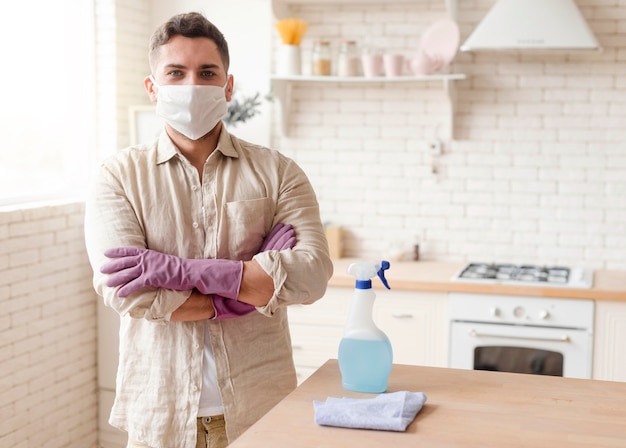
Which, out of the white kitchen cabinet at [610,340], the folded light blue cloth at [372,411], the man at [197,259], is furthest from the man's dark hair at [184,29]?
the white kitchen cabinet at [610,340]

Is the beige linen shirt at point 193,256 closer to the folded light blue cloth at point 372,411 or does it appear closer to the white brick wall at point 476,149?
the folded light blue cloth at point 372,411

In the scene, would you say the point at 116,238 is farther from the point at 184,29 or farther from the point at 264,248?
the point at 184,29

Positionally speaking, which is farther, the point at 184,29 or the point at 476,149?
the point at 476,149

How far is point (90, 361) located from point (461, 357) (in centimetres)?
184

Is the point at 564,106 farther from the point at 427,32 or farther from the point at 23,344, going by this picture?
the point at 23,344

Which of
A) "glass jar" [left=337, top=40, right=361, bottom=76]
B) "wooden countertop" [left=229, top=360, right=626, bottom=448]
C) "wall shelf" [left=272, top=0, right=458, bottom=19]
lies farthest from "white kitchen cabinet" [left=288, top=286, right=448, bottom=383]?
"wooden countertop" [left=229, top=360, right=626, bottom=448]

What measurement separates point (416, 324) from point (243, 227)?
1.85m

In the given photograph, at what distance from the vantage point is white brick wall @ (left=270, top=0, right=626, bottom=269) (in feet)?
13.9

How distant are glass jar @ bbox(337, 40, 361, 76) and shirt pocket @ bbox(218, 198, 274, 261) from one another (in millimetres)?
2172

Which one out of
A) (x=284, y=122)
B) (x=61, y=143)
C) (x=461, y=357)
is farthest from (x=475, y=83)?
(x=61, y=143)

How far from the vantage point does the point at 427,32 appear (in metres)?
4.23

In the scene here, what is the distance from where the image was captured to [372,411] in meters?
1.85

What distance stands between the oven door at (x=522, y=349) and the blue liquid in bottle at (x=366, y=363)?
1839mm

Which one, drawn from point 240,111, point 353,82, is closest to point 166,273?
point 240,111
